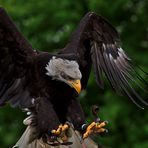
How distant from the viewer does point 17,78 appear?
24.5 feet

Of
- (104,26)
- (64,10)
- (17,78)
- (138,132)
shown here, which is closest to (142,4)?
(64,10)

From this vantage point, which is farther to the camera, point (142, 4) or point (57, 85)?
point (142, 4)

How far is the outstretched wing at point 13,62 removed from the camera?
7285mm

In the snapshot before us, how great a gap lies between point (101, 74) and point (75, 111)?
69 cm

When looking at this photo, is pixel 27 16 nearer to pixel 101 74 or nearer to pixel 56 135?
pixel 101 74

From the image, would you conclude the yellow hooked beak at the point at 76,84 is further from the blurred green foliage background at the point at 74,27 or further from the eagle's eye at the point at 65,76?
the blurred green foliage background at the point at 74,27

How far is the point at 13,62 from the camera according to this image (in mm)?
7414

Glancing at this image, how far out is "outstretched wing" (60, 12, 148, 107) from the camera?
25.5 feet

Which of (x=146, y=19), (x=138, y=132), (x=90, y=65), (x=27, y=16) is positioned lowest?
(x=138, y=132)

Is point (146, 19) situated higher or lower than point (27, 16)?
lower

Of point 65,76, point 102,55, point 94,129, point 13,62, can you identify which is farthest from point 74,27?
point 94,129

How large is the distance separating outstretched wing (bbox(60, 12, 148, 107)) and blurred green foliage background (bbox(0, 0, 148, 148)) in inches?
175

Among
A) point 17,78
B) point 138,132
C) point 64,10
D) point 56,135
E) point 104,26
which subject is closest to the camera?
point 56,135

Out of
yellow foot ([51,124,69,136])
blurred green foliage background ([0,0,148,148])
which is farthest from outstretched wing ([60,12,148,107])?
blurred green foliage background ([0,0,148,148])
